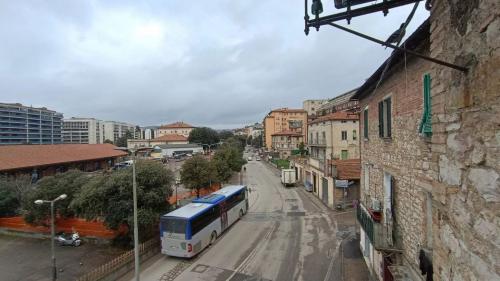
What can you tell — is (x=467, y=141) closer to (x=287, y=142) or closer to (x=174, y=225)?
(x=174, y=225)

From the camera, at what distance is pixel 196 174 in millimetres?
30875

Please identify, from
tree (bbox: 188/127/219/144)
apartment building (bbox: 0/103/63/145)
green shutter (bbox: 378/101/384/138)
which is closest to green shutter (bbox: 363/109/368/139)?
green shutter (bbox: 378/101/384/138)

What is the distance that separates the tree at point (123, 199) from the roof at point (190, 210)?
1.36 m

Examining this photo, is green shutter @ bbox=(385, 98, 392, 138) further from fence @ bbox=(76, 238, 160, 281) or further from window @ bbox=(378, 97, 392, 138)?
fence @ bbox=(76, 238, 160, 281)

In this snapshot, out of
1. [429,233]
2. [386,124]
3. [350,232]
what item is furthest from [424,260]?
[350,232]

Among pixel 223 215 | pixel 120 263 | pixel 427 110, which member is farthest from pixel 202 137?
pixel 427 110

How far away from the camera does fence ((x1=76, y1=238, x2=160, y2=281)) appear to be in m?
13.5

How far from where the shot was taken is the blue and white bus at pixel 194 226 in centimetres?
1634

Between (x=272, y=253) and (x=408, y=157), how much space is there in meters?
10.7

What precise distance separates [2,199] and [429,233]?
30874 mm

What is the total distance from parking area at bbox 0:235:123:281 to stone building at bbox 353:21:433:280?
1473 centimetres

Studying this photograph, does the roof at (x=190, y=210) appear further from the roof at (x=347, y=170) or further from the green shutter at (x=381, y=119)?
the roof at (x=347, y=170)

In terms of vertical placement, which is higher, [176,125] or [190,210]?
[176,125]

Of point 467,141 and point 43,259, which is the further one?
point 43,259
